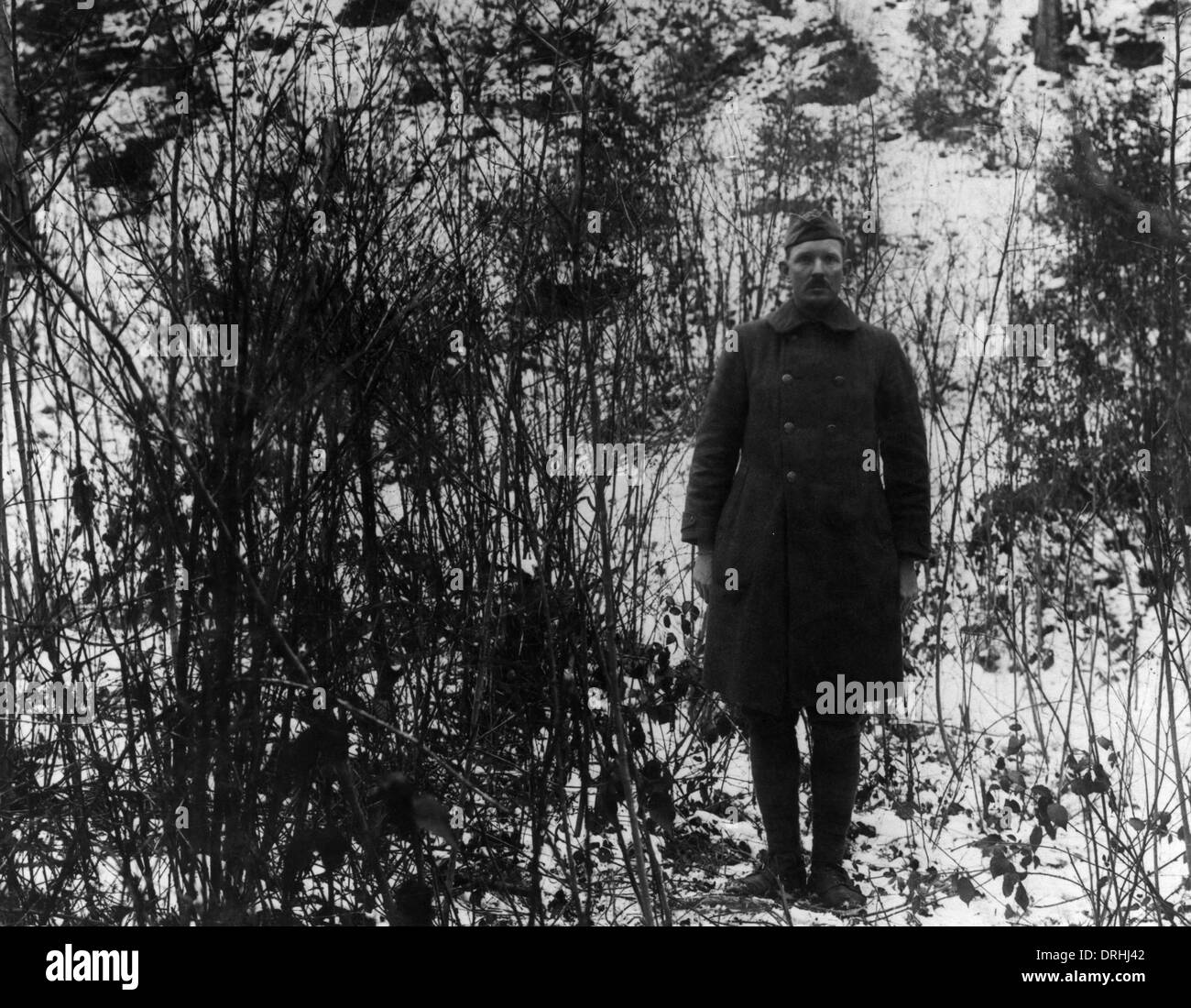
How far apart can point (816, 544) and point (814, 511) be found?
3.3 inches

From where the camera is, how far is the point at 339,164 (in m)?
2.53

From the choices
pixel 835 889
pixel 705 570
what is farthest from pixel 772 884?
pixel 705 570

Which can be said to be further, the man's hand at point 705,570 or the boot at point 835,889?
the man's hand at point 705,570

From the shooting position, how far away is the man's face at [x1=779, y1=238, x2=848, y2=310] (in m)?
3.00

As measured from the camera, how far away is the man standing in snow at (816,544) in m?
2.94

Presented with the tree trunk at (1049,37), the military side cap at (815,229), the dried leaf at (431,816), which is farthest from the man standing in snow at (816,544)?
the tree trunk at (1049,37)

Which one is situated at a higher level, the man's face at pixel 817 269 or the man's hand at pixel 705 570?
the man's face at pixel 817 269

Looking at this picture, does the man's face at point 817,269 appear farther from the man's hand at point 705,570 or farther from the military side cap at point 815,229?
the man's hand at point 705,570

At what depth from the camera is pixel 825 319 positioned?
3.01 metres

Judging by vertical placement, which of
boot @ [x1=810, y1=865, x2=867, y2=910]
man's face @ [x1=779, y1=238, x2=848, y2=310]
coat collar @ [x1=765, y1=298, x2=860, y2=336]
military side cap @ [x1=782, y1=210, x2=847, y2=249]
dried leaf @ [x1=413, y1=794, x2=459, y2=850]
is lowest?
boot @ [x1=810, y1=865, x2=867, y2=910]

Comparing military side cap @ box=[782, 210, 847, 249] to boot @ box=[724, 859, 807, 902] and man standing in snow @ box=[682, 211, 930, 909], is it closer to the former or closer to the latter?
man standing in snow @ box=[682, 211, 930, 909]

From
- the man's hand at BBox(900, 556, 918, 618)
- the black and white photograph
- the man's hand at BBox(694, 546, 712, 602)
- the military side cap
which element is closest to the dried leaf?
the black and white photograph
